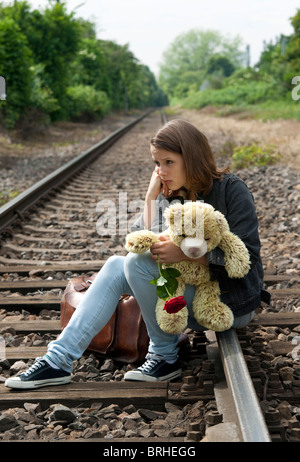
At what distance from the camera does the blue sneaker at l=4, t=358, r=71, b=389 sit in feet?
8.76

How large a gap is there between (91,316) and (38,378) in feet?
1.21

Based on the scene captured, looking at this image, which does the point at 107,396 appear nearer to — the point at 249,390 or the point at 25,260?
the point at 249,390

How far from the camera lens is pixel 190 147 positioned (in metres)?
2.68

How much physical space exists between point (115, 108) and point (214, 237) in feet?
151

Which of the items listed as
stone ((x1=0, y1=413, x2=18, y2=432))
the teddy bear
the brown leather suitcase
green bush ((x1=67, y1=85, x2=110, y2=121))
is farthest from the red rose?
green bush ((x1=67, y1=85, x2=110, y2=121))

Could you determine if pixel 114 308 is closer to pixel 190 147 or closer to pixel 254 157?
pixel 190 147

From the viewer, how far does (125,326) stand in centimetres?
299

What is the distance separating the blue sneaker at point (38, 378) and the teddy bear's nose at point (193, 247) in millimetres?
830

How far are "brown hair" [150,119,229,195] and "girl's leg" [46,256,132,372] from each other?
21.3 inches

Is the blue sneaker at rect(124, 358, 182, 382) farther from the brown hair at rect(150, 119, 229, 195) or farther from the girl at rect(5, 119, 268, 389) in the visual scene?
the brown hair at rect(150, 119, 229, 195)

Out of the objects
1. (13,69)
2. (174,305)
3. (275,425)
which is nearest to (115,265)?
(174,305)

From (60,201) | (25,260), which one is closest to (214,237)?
(25,260)

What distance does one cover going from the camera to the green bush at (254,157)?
9.01 meters
